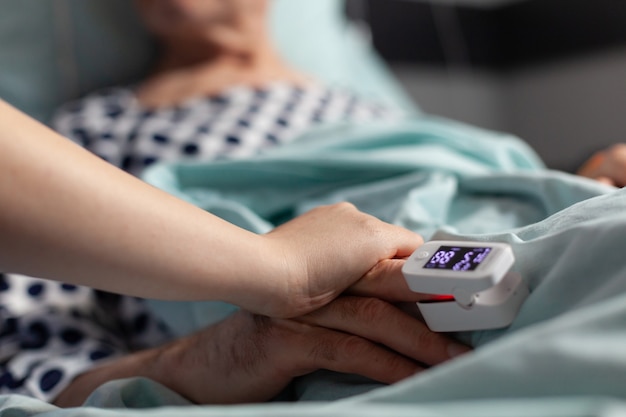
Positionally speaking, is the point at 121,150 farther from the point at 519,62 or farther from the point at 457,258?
the point at 519,62

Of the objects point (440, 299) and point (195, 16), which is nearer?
point (440, 299)

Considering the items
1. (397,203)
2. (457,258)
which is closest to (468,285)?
(457,258)

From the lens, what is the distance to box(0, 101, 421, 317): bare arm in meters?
0.46

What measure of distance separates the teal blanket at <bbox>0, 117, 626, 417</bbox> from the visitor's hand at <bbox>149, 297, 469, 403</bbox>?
20mm

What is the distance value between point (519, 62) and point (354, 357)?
165 cm

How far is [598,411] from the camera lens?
1.13 ft

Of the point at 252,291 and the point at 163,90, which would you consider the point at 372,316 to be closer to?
the point at 252,291

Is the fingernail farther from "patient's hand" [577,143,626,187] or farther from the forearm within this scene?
"patient's hand" [577,143,626,187]

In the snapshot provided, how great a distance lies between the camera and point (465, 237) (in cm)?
61

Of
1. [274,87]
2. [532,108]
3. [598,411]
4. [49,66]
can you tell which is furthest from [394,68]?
[598,411]

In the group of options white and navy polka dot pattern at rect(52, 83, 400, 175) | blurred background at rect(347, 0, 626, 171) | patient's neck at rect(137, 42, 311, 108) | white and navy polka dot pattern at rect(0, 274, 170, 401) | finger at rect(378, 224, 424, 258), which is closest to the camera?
finger at rect(378, 224, 424, 258)

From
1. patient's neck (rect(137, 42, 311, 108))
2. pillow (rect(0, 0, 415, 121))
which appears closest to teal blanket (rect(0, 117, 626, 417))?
patient's neck (rect(137, 42, 311, 108))

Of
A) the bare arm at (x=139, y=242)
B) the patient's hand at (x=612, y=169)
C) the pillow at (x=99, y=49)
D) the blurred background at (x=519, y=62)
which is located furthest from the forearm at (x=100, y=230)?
the blurred background at (x=519, y=62)

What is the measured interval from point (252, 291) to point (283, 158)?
397 millimetres
